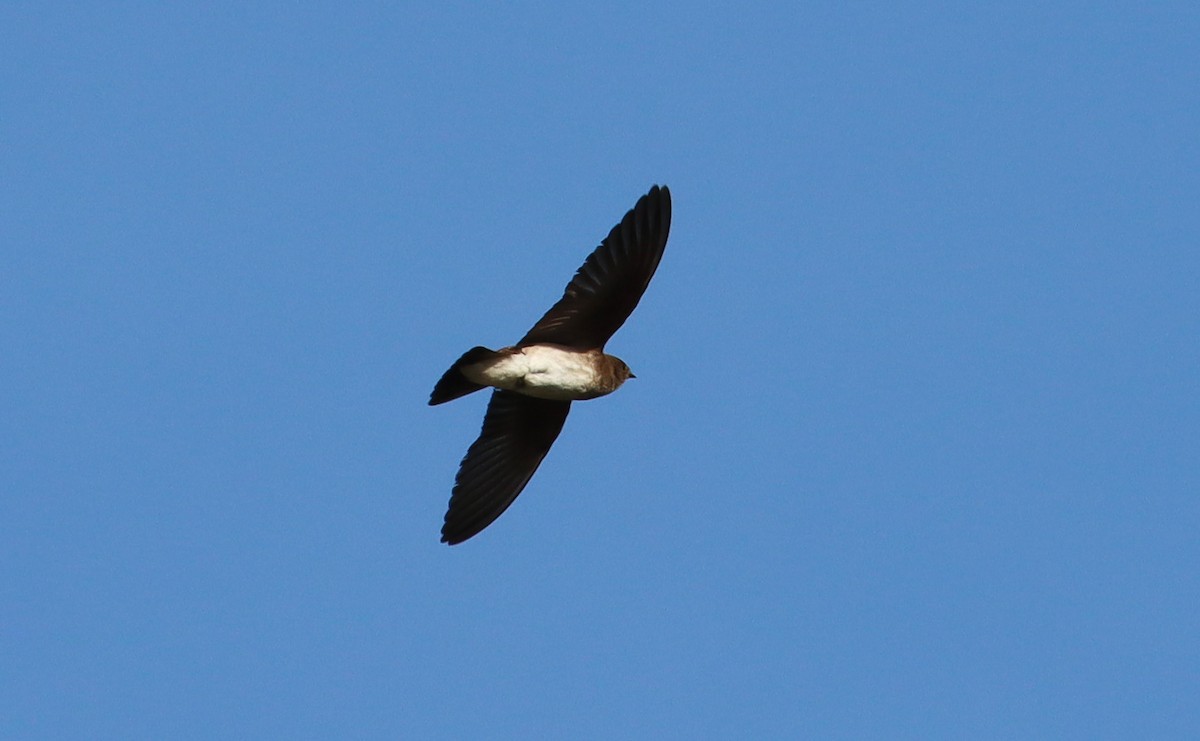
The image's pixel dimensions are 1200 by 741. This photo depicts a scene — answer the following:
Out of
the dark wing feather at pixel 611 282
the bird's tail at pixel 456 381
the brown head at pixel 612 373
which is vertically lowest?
the bird's tail at pixel 456 381

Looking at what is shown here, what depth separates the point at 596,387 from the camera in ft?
34.8

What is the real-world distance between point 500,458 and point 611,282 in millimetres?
1610

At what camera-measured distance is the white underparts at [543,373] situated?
1005cm

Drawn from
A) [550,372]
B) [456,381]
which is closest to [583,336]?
[550,372]

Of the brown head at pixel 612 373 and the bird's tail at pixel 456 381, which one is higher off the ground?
the brown head at pixel 612 373

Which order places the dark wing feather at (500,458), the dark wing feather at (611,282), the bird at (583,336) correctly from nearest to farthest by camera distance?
the bird at (583,336), the dark wing feather at (611,282), the dark wing feather at (500,458)

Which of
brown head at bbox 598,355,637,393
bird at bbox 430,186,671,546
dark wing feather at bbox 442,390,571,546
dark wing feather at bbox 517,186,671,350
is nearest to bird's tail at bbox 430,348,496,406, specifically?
bird at bbox 430,186,671,546

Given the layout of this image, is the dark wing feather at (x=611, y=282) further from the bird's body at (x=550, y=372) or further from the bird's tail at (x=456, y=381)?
the bird's tail at (x=456, y=381)

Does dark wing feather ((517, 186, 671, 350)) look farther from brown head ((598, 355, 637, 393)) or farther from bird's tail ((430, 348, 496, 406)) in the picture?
bird's tail ((430, 348, 496, 406))

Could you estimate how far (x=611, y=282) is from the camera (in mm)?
10312

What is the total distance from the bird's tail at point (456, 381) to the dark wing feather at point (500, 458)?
1310 mm

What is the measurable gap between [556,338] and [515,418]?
99 cm

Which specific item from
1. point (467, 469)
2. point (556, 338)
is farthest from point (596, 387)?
point (467, 469)

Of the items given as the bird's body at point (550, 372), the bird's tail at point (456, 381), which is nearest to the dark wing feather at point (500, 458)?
the bird's body at point (550, 372)
